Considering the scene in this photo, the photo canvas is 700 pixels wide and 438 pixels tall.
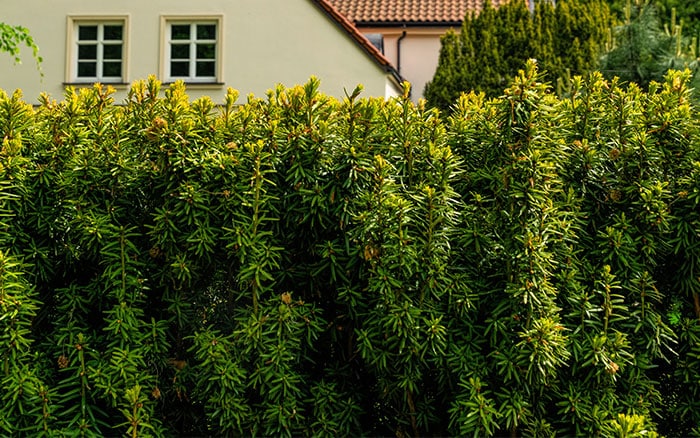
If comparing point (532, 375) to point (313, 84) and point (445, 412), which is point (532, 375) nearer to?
point (445, 412)

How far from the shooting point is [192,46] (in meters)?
18.4

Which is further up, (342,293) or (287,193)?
(287,193)

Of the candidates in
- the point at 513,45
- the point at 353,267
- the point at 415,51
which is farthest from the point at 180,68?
the point at 353,267

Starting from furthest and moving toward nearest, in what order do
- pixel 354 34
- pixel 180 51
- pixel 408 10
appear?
pixel 408 10, pixel 180 51, pixel 354 34

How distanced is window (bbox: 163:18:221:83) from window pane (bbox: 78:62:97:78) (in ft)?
5.90

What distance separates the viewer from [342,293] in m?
3.42

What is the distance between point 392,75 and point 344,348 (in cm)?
1450

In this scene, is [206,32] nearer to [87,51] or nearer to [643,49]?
[87,51]

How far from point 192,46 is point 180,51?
0.38 meters

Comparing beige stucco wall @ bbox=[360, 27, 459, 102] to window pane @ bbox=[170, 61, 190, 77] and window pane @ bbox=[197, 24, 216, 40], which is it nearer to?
window pane @ bbox=[197, 24, 216, 40]

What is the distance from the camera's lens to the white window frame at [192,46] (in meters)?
18.2

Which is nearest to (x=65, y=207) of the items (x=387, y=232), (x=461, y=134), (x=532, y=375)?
(x=387, y=232)

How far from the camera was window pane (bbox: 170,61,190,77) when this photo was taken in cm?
1847

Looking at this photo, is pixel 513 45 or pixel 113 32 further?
pixel 113 32
